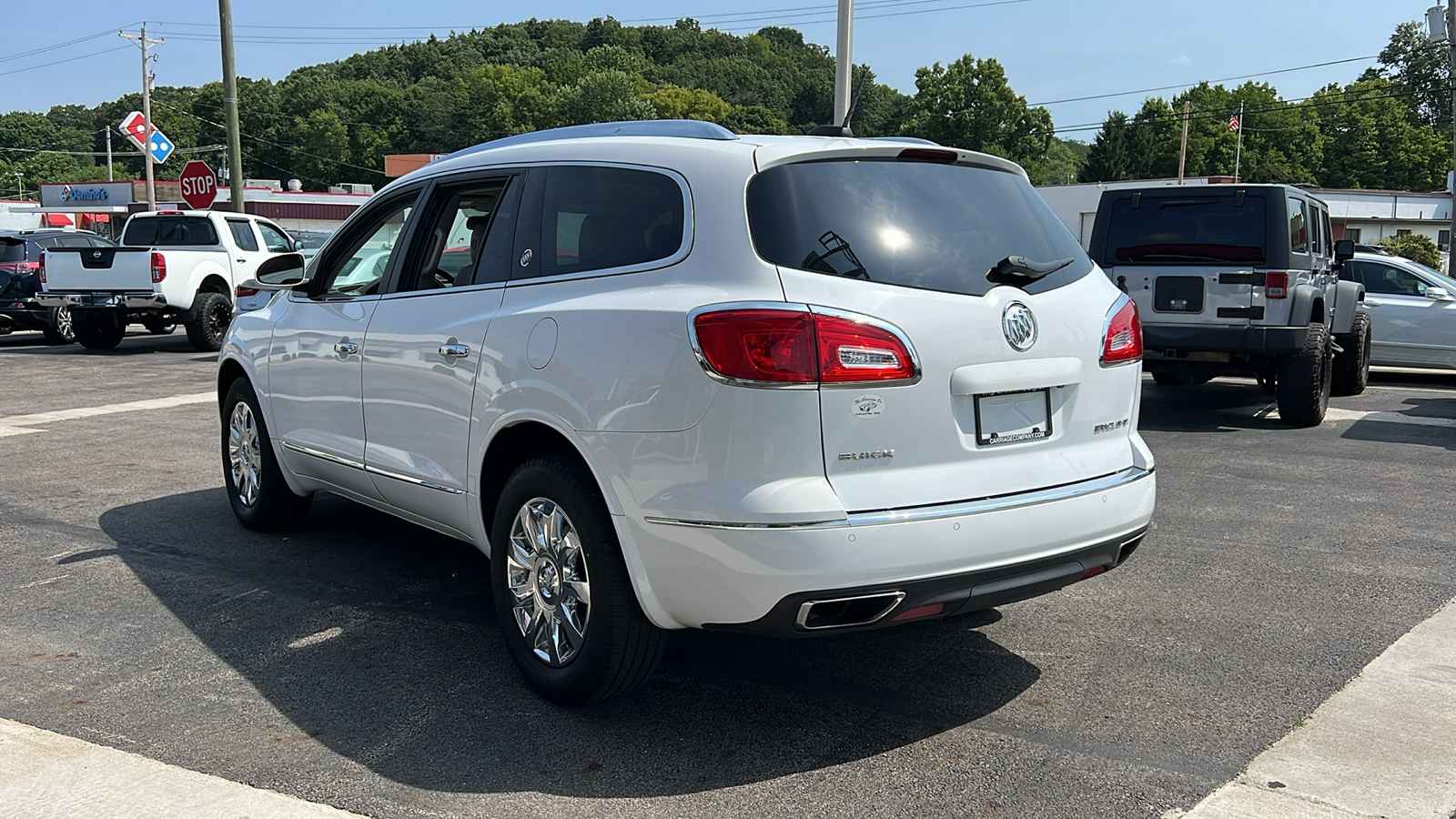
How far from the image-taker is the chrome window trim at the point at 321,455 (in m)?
5.23

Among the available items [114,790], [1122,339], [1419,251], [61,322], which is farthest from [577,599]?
[1419,251]

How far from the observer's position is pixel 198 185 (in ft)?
77.0

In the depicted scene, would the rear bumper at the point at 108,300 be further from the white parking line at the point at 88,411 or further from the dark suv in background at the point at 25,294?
the white parking line at the point at 88,411

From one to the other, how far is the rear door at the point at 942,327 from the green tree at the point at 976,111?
10418 cm

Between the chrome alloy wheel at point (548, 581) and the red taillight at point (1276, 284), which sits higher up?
the red taillight at point (1276, 284)

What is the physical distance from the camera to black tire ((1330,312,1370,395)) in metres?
12.0

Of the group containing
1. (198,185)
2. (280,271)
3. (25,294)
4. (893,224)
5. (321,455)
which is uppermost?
(198,185)

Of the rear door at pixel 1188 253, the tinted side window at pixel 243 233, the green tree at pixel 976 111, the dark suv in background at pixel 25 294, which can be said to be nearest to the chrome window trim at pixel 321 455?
the rear door at pixel 1188 253

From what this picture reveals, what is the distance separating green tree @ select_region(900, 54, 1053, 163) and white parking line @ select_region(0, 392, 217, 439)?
3842 inches

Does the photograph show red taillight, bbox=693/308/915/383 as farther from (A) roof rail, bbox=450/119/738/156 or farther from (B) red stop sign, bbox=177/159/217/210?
(B) red stop sign, bbox=177/159/217/210

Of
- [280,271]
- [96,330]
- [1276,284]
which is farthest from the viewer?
[96,330]

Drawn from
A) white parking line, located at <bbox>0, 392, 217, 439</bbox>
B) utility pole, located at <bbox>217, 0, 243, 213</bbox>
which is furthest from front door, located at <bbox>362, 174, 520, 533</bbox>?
utility pole, located at <bbox>217, 0, 243, 213</bbox>

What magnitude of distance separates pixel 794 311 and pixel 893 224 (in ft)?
1.68

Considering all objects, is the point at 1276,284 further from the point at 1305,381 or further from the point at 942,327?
the point at 942,327
